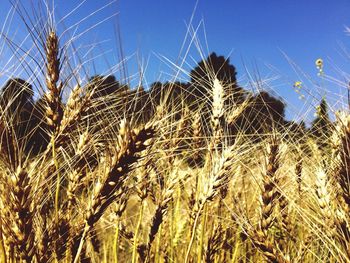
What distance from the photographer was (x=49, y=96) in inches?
78.6

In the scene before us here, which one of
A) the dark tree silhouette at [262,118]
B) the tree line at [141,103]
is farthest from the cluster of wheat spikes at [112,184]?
the dark tree silhouette at [262,118]

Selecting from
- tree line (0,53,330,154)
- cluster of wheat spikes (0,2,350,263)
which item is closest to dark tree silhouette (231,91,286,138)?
tree line (0,53,330,154)

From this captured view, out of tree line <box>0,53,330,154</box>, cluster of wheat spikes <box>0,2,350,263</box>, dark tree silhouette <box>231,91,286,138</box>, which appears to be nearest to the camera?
cluster of wheat spikes <box>0,2,350,263</box>

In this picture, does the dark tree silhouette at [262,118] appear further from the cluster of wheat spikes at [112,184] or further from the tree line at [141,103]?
the cluster of wheat spikes at [112,184]

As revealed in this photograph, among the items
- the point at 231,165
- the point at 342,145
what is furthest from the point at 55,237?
the point at 342,145

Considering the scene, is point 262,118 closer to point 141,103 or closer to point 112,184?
point 141,103

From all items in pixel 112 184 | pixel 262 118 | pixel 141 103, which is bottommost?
pixel 112 184

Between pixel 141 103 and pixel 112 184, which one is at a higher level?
pixel 141 103

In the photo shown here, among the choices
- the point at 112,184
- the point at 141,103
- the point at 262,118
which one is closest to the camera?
the point at 112,184

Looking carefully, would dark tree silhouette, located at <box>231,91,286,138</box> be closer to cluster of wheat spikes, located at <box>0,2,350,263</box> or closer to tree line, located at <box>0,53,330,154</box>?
tree line, located at <box>0,53,330,154</box>

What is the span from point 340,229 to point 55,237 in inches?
45.0

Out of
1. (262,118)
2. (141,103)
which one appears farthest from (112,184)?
(262,118)

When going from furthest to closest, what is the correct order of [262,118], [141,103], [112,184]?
[262,118], [141,103], [112,184]

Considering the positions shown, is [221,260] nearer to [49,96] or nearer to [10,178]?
[49,96]
